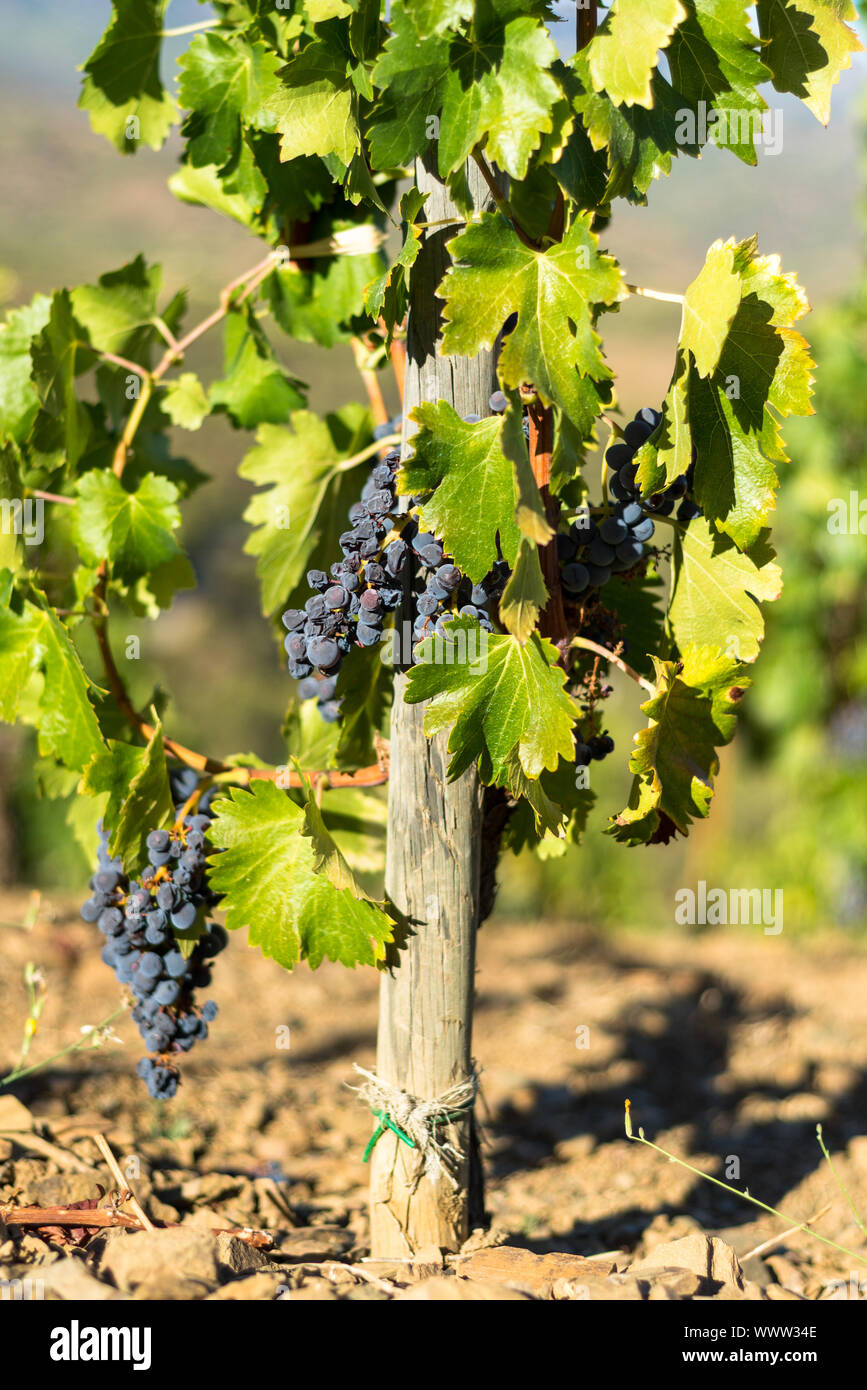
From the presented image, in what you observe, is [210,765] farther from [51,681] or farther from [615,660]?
[615,660]

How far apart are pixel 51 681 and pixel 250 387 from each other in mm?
738

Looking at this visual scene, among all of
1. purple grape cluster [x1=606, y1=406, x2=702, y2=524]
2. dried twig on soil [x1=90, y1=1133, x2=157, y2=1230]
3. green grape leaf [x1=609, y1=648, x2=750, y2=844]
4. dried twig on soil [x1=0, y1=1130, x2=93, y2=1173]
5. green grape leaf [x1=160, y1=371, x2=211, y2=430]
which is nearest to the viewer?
green grape leaf [x1=609, y1=648, x2=750, y2=844]

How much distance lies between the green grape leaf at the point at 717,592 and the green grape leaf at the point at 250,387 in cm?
91

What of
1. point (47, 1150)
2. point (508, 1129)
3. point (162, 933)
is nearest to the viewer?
point (162, 933)

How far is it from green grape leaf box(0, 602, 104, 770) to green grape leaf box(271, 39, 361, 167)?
0.81 metres

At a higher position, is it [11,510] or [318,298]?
[318,298]

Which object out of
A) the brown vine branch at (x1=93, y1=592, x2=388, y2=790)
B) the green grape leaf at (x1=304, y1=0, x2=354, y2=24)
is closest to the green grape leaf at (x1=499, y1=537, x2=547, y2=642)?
the brown vine branch at (x1=93, y1=592, x2=388, y2=790)

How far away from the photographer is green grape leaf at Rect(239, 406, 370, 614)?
2156mm

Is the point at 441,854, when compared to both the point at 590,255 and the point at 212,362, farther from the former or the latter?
the point at 212,362

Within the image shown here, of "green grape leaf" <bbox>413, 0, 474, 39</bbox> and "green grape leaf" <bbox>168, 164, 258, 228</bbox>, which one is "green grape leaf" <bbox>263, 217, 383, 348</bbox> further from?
"green grape leaf" <bbox>413, 0, 474, 39</bbox>

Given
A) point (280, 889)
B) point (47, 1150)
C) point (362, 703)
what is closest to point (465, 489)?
point (362, 703)

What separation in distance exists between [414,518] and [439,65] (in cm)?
57

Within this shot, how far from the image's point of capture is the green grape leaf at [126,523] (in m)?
1.99

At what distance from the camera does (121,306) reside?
7.18 feet
